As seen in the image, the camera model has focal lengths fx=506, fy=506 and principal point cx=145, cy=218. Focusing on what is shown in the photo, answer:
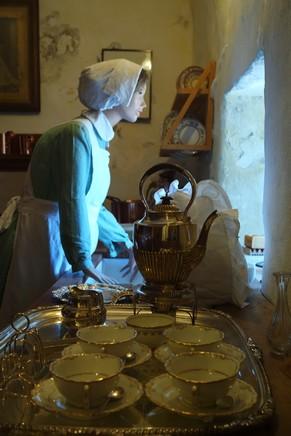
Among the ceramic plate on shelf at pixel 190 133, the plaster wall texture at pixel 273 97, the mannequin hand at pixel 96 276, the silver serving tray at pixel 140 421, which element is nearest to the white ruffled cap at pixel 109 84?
the plaster wall texture at pixel 273 97

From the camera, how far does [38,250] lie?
156 cm

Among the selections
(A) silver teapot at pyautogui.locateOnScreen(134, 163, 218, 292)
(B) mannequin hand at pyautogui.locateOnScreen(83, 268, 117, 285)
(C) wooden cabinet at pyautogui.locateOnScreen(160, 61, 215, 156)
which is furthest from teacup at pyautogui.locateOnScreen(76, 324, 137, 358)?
(C) wooden cabinet at pyautogui.locateOnScreen(160, 61, 215, 156)

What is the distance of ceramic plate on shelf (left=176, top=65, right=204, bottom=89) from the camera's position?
195cm

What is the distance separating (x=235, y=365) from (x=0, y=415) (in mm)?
268

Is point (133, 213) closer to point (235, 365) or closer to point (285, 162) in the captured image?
A: point (285, 162)

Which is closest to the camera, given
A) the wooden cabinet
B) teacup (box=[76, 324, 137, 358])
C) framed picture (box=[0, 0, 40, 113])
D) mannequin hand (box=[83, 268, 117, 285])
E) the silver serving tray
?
the silver serving tray

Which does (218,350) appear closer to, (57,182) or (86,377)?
(86,377)

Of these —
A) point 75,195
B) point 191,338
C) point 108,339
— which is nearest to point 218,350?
point 191,338

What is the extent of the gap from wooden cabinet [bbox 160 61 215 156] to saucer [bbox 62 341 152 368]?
1277 mm

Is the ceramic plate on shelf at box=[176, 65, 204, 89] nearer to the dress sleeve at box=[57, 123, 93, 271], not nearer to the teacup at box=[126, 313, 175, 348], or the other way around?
the dress sleeve at box=[57, 123, 93, 271]

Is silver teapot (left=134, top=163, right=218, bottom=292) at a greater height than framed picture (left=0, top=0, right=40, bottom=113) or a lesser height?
lesser

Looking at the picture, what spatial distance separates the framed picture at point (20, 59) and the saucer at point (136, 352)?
6.32 feet

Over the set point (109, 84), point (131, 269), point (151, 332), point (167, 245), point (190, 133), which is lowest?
point (131, 269)

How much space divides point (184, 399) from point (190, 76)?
5.24 feet
